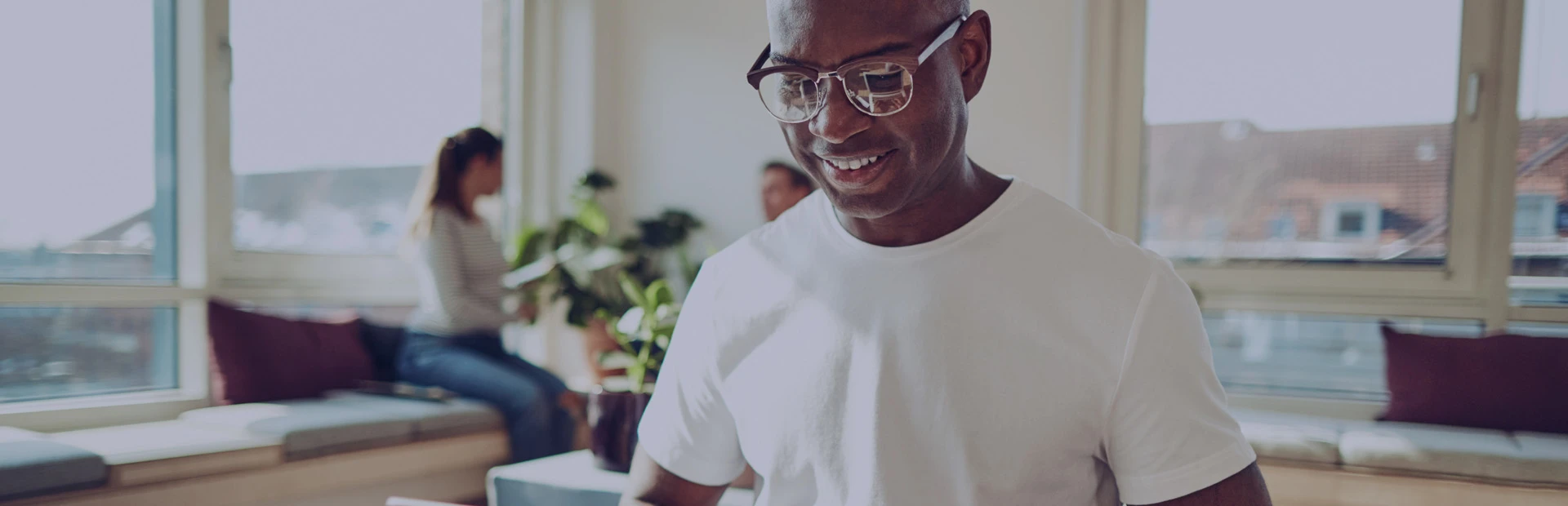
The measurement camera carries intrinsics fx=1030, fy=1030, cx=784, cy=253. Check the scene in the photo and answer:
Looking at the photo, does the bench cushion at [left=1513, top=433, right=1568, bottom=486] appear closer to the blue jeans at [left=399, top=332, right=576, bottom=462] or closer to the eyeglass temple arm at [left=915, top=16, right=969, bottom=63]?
the eyeglass temple arm at [left=915, top=16, right=969, bottom=63]

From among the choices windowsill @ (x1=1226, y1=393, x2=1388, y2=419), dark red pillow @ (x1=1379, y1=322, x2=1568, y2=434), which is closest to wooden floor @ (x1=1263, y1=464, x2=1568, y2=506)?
→ dark red pillow @ (x1=1379, y1=322, x2=1568, y2=434)

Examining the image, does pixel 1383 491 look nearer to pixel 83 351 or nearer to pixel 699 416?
pixel 699 416

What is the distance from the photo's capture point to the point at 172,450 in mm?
2713

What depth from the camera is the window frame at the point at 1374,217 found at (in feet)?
11.5

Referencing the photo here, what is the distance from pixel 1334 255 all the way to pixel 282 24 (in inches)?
154

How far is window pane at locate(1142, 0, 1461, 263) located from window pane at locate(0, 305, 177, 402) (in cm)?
357

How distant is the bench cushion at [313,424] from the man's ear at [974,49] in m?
2.67

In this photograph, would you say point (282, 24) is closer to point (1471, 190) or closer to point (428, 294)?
point (428, 294)

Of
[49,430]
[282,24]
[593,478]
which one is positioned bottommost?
[49,430]

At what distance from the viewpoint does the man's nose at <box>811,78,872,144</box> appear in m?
0.82

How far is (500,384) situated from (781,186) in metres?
1.40

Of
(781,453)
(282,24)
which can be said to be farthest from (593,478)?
(282,24)

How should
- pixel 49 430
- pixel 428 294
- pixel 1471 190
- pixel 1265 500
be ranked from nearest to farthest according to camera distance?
pixel 1265 500 → pixel 49 430 → pixel 1471 190 → pixel 428 294

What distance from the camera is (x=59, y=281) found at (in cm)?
305
